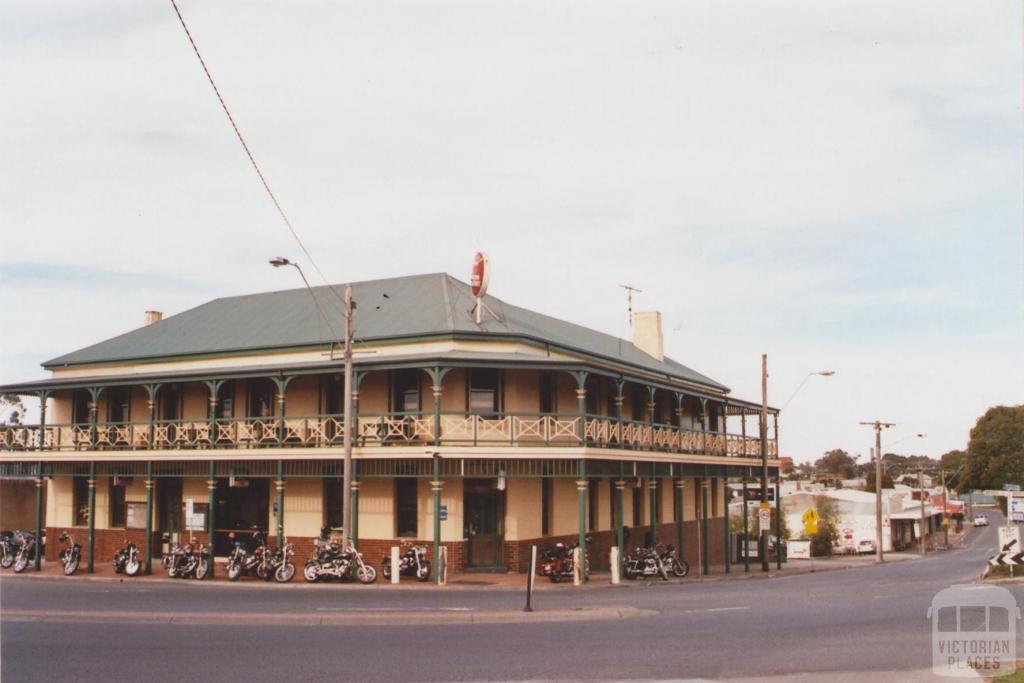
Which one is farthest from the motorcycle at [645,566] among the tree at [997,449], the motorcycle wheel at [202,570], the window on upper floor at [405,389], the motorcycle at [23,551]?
the tree at [997,449]

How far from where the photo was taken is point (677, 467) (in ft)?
113

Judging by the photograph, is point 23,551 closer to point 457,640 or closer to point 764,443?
point 457,640

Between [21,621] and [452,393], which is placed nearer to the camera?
[21,621]

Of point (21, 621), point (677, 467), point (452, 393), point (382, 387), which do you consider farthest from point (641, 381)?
point (21, 621)

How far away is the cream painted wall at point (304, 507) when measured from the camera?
104 ft

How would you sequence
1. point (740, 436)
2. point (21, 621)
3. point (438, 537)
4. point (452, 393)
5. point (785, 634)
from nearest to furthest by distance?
1. point (785, 634)
2. point (21, 621)
3. point (438, 537)
4. point (452, 393)
5. point (740, 436)

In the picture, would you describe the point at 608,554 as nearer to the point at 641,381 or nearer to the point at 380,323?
the point at 641,381

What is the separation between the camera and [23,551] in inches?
1287

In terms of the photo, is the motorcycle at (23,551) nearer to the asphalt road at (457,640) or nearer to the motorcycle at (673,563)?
the asphalt road at (457,640)

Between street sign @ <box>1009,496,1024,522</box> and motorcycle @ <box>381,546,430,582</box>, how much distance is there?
1829 cm

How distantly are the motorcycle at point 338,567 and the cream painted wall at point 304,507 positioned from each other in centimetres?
457

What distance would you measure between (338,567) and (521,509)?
596cm

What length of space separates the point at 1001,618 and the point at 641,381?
1480cm

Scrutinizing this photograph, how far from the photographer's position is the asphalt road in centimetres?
1284
